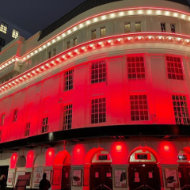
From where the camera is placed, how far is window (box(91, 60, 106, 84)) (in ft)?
61.6

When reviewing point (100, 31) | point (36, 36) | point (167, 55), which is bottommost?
point (167, 55)

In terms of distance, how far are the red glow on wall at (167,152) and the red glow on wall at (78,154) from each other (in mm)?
6067

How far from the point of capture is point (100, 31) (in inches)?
830

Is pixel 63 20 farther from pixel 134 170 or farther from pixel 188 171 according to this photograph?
→ pixel 188 171

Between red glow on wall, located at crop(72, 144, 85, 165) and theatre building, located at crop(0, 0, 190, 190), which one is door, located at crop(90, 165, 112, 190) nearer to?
theatre building, located at crop(0, 0, 190, 190)

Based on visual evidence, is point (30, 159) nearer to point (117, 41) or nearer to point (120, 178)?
point (120, 178)

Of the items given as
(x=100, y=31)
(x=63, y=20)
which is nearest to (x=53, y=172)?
(x=100, y=31)

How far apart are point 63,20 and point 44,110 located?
39.1 feet

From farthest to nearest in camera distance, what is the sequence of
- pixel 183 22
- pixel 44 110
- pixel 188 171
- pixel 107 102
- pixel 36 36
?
pixel 36 36, pixel 44 110, pixel 183 22, pixel 107 102, pixel 188 171

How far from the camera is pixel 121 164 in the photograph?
50.1 ft

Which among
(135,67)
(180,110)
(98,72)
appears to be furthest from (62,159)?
(180,110)

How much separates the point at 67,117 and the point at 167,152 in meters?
9.56

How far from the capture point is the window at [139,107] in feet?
54.3

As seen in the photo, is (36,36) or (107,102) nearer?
(107,102)
